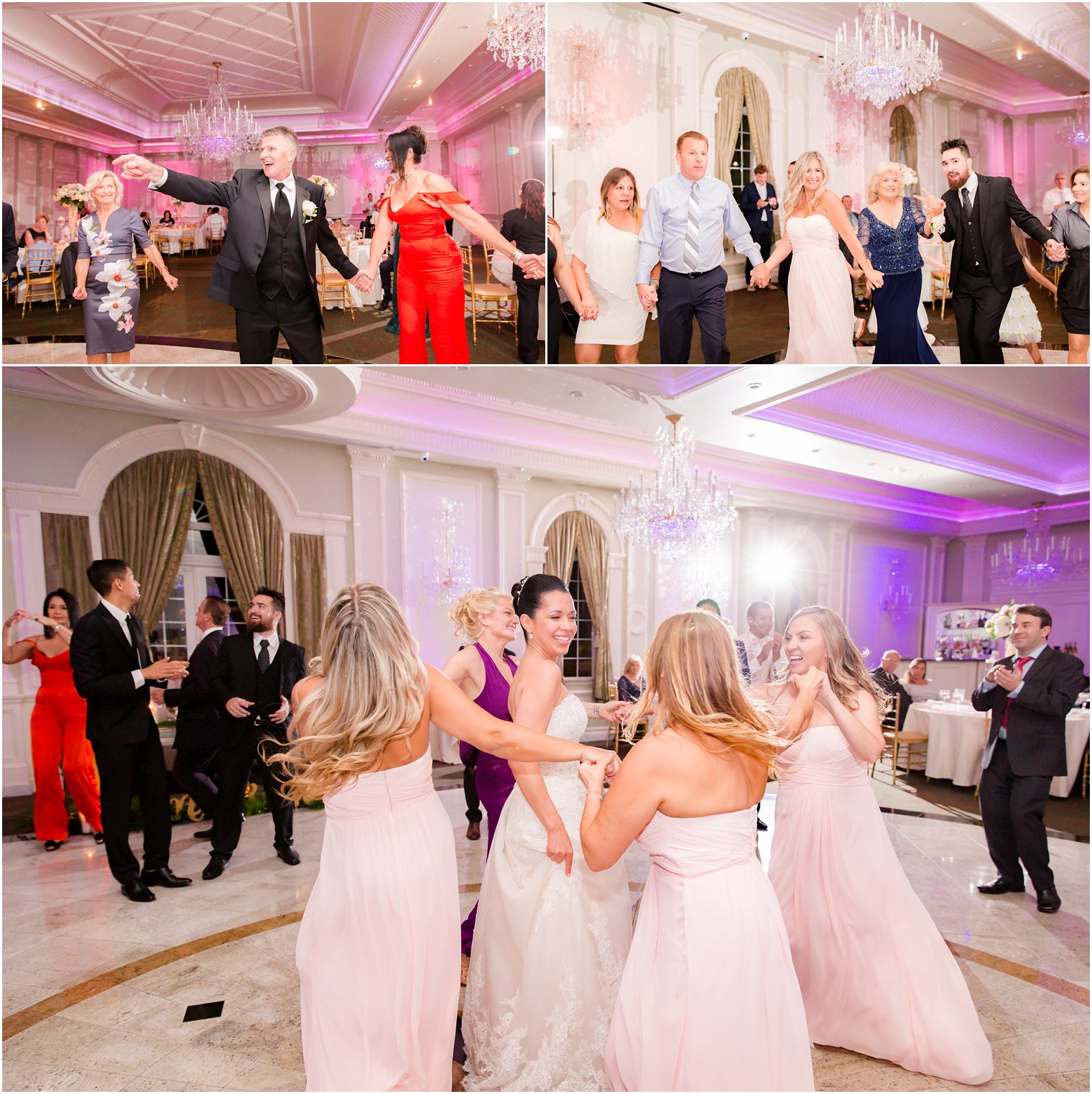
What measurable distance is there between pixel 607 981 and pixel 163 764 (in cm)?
278

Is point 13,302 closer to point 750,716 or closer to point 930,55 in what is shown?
point 750,716

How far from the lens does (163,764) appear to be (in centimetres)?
431

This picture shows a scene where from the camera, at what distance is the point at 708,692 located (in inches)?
80.0

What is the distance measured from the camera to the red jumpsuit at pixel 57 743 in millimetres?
5230

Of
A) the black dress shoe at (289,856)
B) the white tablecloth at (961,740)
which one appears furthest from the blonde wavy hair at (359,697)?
the white tablecloth at (961,740)

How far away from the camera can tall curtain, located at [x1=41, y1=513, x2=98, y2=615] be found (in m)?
5.75

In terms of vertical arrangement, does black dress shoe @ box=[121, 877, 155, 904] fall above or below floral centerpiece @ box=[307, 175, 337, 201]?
below

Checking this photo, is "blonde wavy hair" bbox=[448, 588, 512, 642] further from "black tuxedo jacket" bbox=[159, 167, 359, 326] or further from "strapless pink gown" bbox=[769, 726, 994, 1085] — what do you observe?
"black tuxedo jacket" bbox=[159, 167, 359, 326]

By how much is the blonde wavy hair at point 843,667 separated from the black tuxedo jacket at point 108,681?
3280 mm

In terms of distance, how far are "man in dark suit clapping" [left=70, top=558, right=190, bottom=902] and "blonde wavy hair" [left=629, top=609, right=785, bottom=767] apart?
2782mm

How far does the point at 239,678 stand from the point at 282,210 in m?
2.54

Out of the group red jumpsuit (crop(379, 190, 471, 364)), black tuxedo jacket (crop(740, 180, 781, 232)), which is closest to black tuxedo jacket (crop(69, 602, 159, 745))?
red jumpsuit (crop(379, 190, 471, 364))

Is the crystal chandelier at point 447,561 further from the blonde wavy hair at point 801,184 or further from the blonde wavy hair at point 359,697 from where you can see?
the blonde wavy hair at point 359,697

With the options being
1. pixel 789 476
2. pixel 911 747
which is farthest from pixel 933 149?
pixel 911 747
